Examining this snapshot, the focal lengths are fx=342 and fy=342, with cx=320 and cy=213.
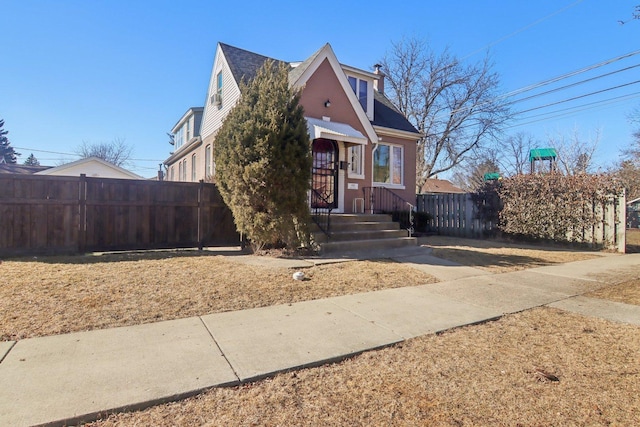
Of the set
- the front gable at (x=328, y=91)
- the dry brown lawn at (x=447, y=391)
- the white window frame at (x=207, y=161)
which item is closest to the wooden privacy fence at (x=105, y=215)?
the front gable at (x=328, y=91)

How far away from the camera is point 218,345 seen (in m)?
3.38

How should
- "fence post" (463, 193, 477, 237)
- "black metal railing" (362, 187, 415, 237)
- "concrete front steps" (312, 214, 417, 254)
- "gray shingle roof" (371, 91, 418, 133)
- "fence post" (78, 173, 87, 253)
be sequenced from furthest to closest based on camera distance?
"gray shingle roof" (371, 91, 418, 133) → "fence post" (463, 193, 477, 237) → "black metal railing" (362, 187, 415, 237) → "concrete front steps" (312, 214, 417, 254) → "fence post" (78, 173, 87, 253)

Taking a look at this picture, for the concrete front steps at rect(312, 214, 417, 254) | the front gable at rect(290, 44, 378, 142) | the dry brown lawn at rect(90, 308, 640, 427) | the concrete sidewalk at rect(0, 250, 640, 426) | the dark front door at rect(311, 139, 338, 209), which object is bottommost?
the dry brown lawn at rect(90, 308, 640, 427)

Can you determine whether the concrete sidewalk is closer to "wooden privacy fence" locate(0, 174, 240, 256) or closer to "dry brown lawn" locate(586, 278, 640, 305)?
"dry brown lawn" locate(586, 278, 640, 305)

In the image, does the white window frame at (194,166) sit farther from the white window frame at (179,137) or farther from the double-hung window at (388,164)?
the double-hung window at (388,164)

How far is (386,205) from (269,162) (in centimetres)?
717

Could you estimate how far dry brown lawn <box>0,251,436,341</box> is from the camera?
4.01 metres

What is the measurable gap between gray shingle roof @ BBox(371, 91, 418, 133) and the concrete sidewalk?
961 cm

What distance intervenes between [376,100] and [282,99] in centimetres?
924

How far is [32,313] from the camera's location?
4020mm

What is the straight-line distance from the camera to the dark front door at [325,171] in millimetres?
11289

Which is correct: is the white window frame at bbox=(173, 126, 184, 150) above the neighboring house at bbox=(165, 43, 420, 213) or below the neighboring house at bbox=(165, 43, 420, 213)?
above

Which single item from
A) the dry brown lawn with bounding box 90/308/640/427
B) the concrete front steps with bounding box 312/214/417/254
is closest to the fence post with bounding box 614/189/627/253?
the concrete front steps with bounding box 312/214/417/254

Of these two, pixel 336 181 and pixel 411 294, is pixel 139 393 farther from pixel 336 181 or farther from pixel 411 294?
pixel 336 181
